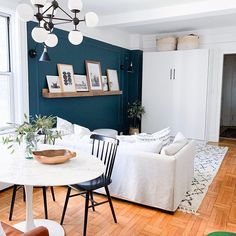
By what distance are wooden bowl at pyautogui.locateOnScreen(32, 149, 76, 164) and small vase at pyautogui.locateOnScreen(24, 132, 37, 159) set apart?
66 mm

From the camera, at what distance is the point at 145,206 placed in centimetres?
288

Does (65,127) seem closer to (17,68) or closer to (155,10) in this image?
(17,68)

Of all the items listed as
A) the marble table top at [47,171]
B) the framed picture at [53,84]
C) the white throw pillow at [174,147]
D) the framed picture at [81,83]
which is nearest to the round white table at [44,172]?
the marble table top at [47,171]

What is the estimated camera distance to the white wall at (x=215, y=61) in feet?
18.5

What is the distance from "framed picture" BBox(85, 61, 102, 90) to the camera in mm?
4910

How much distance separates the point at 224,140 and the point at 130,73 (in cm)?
287

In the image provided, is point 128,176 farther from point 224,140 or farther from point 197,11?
point 224,140

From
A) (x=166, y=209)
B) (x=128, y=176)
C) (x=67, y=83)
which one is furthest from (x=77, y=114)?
(x=166, y=209)

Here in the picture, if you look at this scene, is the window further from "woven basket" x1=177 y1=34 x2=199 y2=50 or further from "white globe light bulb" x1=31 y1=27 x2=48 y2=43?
"woven basket" x1=177 y1=34 x2=199 y2=50

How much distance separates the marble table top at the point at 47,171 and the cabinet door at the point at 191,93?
4.06m

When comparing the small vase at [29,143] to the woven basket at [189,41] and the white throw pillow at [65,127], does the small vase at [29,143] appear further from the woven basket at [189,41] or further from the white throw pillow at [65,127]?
the woven basket at [189,41]

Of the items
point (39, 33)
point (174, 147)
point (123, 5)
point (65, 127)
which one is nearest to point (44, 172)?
point (39, 33)

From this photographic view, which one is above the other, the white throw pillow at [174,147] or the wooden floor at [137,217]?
the white throw pillow at [174,147]

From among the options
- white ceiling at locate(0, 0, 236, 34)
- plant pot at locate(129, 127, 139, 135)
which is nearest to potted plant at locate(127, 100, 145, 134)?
plant pot at locate(129, 127, 139, 135)
